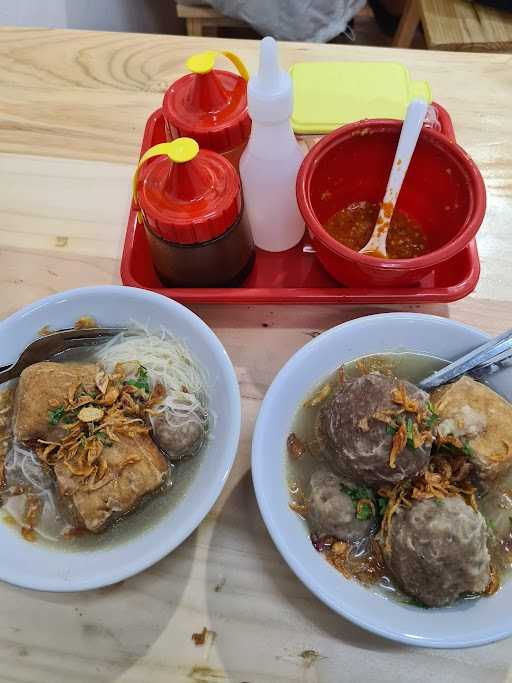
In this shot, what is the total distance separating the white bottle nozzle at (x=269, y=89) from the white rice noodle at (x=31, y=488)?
0.79 m

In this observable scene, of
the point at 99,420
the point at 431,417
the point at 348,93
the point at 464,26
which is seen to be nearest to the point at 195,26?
→ the point at 464,26

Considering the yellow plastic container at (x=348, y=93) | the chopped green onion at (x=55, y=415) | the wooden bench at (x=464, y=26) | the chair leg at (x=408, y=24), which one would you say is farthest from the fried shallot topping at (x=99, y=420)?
the chair leg at (x=408, y=24)

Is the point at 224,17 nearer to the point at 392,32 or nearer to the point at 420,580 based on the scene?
the point at 392,32

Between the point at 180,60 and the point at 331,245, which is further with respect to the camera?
the point at 180,60

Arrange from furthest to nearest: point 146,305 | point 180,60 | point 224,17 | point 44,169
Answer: point 224,17 → point 180,60 → point 44,169 → point 146,305

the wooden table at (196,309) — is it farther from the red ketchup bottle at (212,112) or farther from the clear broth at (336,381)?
the red ketchup bottle at (212,112)

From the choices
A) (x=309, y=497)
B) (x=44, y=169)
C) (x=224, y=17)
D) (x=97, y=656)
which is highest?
Answer: (x=224, y=17)

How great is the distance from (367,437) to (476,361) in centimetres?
27

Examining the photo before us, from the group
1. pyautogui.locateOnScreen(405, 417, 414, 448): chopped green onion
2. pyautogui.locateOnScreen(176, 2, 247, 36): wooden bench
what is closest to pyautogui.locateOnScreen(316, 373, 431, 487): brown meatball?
pyautogui.locateOnScreen(405, 417, 414, 448): chopped green onion

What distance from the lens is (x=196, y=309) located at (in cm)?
122

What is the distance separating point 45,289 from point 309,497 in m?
0.79

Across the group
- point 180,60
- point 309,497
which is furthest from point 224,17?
point 309,497

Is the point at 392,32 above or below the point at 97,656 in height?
above

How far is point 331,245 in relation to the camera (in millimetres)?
1035
